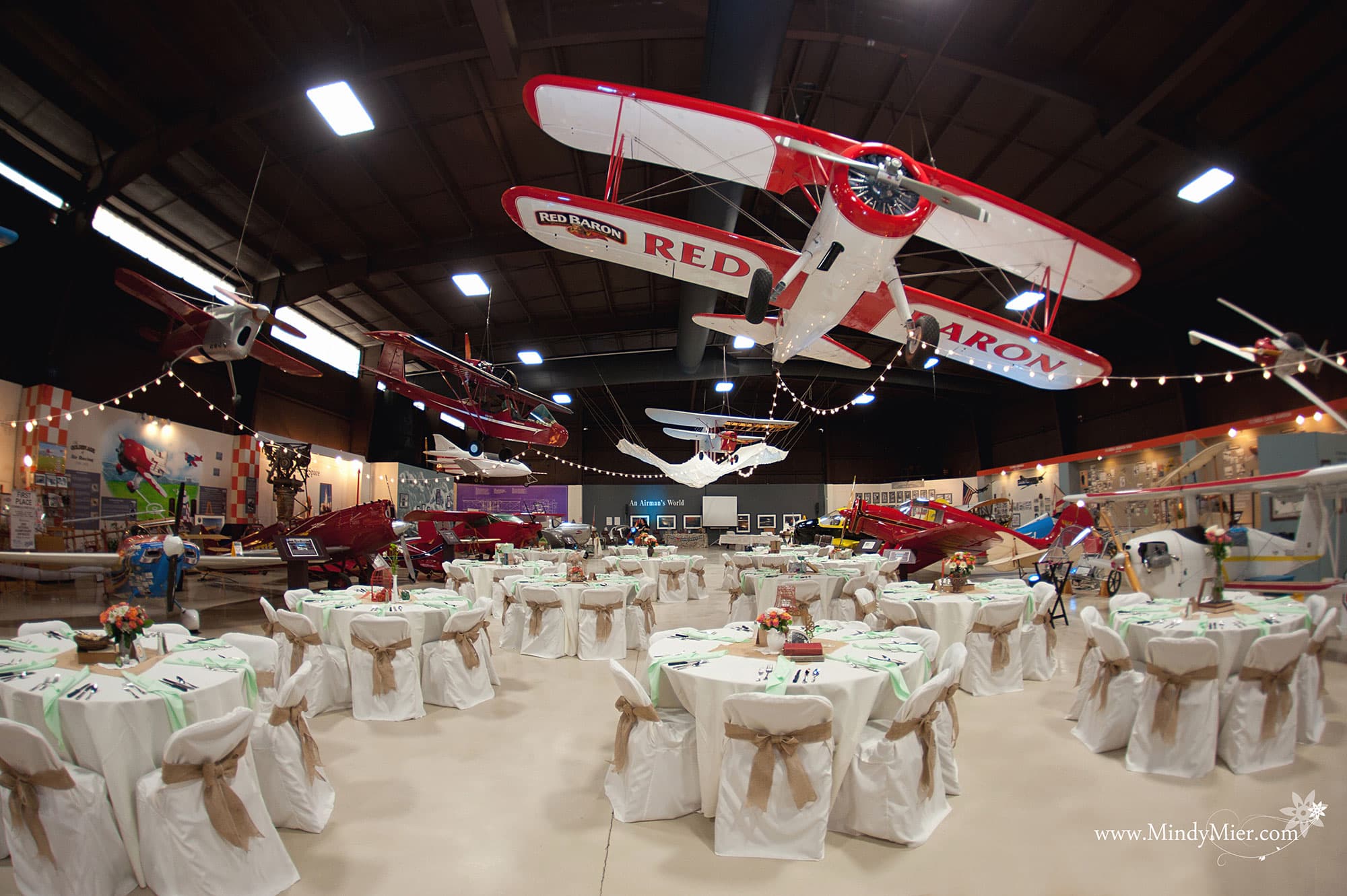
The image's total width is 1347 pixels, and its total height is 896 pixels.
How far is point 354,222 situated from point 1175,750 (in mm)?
10996

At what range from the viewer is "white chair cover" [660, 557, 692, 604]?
9.78m

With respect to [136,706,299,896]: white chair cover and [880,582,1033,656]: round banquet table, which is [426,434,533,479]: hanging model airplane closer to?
[880,582,1033,656]: round banquet table

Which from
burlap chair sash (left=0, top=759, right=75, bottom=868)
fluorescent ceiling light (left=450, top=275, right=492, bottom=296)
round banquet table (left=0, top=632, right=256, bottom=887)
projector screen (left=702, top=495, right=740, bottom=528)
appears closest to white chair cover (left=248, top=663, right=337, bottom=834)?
round banquet table (left=0, top=632, right=256, bottom=887)

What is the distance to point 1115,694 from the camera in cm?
337

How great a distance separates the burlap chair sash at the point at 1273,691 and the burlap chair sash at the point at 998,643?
1583 millimetres

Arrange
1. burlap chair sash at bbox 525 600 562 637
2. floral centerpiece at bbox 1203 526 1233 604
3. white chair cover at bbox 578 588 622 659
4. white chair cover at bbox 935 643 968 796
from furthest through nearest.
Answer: burlap chair sash at bbox 525 600 562 637, white chair cover at bbox 578 588 622 659, floral centerpiece at bbox 1203 526 1233 604, white chair cover at bbox 935 643 968 796

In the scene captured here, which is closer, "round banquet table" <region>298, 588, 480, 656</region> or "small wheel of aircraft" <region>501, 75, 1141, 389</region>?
"small wheel of aircraft" <region>501, 75, 1141, 389</region>

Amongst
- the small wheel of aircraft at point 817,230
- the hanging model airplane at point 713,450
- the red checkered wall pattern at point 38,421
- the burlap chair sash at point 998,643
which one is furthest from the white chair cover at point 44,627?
the hanging model airplane at point 713,450

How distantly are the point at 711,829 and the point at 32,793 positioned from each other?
2450mm

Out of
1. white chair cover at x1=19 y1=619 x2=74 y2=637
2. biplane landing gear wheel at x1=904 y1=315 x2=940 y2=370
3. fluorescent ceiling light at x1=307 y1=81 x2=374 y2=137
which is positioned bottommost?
white chair cover at x1=19 y1=619 x2=74 y2=637

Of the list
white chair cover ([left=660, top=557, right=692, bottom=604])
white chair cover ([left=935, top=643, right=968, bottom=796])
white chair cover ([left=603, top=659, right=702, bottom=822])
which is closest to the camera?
white chair cover ([left=603, top=659, right=702, bottom=822])

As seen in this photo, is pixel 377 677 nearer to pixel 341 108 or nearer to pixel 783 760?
pixel 783 760

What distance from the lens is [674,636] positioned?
11.1ft

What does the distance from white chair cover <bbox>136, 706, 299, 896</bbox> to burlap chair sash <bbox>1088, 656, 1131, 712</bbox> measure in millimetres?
4179
